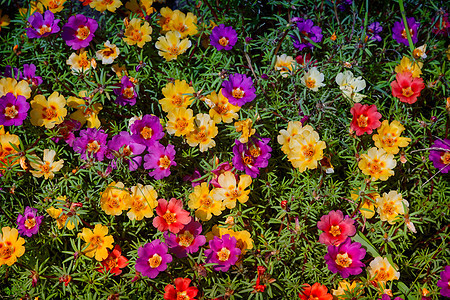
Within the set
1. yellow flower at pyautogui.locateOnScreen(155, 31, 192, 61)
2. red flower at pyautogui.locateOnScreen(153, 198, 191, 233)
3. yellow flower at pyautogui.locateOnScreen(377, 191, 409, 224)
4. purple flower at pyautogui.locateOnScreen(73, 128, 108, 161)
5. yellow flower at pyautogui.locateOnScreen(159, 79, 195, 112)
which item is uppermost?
yellow flower at pyautogui.locateOnScreen(155, 31, 192, 61)

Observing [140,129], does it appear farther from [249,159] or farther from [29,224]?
[29,224]

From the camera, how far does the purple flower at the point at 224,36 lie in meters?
3.16

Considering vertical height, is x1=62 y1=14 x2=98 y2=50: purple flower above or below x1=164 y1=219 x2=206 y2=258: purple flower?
above

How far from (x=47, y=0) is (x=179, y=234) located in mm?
2203

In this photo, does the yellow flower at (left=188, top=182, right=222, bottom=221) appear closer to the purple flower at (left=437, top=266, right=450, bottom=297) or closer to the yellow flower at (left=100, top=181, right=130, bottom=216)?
the yellow flower at (left=100, top=181, right=130, bottom=216)

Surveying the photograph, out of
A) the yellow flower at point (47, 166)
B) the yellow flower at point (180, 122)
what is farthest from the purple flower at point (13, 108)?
the yellow flower at point (180, 122)

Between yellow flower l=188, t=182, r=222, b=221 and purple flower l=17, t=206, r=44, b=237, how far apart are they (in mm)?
1049

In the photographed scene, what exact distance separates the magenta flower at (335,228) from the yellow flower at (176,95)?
1274mm

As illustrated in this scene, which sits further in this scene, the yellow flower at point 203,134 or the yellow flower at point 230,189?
the yellow flower at point 203,134

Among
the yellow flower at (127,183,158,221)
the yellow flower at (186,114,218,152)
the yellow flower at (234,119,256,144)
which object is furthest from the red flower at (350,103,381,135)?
the yellow flower at (127,183,158,221)

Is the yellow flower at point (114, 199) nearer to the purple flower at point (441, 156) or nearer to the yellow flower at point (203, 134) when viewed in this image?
the yellow flower at point (203, 134)

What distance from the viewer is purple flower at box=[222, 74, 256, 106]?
9.62 ft

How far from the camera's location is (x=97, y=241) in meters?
2.75

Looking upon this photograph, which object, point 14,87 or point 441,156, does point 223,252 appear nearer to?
point 441,156
